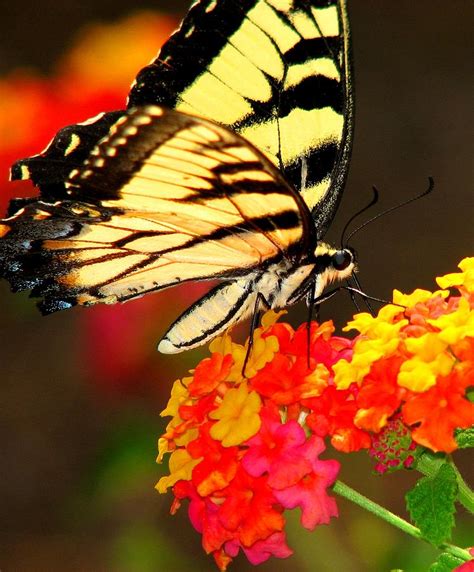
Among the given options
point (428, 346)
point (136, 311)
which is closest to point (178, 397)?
point (428, 346)

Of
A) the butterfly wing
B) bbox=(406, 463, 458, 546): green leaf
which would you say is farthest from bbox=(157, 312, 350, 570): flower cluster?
the butterfly wing

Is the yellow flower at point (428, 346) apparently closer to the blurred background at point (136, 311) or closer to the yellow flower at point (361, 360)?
the yellow flower at point (361, 360)

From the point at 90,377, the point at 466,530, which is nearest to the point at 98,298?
the point at 90,377

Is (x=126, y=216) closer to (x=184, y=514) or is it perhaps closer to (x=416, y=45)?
(x=184, y=514)

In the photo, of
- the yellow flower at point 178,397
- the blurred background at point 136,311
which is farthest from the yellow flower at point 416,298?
the blurred background at point 136,311

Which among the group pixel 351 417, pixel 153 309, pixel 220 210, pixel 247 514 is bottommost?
pixel 153 309

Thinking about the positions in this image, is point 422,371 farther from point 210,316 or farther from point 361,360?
point 210,316
